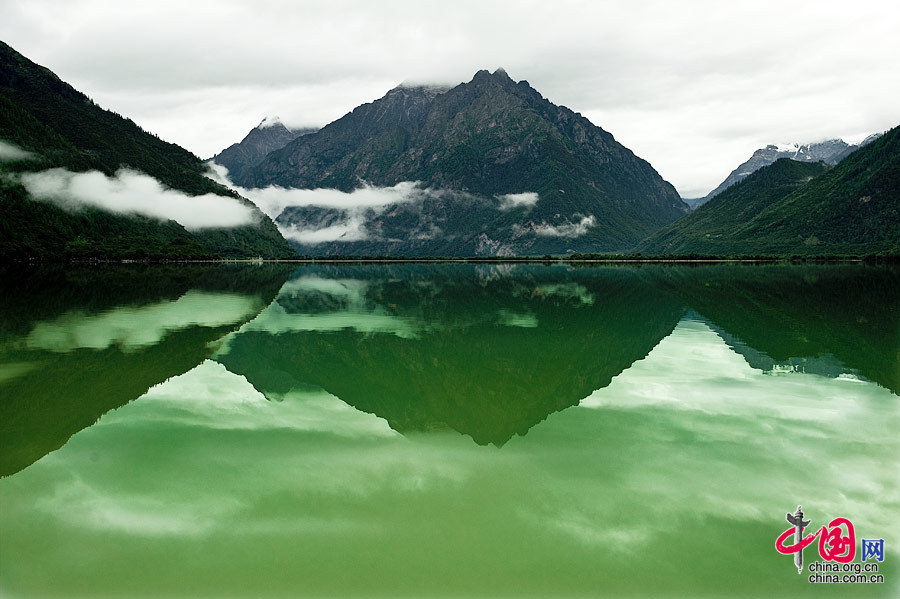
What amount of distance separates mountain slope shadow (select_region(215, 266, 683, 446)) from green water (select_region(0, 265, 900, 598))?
0.52 ft

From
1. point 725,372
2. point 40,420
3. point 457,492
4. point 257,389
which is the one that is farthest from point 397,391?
point 725,372

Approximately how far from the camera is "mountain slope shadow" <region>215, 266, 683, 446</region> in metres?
14.3

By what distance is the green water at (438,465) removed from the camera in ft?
23.1

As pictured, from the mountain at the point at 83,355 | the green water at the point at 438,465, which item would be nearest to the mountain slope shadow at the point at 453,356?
the green water at the point at 438,465

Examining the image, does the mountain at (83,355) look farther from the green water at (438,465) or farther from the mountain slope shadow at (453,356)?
the mountain slope shadow at (453,356)

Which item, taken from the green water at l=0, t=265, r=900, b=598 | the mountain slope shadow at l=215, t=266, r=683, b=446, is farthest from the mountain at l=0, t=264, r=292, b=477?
the mountain slope shadow at l=215, t=266, r=683, b=446

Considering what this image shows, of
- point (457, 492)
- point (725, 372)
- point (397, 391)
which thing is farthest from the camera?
point (725, 372)

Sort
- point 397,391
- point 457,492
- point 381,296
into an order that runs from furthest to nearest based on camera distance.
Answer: point 381,296, point 397,391, point 457,492

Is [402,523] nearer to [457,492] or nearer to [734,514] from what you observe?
[457,492]

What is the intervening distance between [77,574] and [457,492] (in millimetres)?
5189

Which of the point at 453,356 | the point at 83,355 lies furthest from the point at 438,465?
the point at 83,355

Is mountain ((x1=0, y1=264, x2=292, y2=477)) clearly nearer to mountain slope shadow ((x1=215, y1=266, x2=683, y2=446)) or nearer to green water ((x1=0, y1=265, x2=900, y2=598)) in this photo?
green water ((x1=0, y1=265, x2=900, y2=598))

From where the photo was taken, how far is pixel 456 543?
7.52 meters

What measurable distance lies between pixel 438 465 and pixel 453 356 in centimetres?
1062
